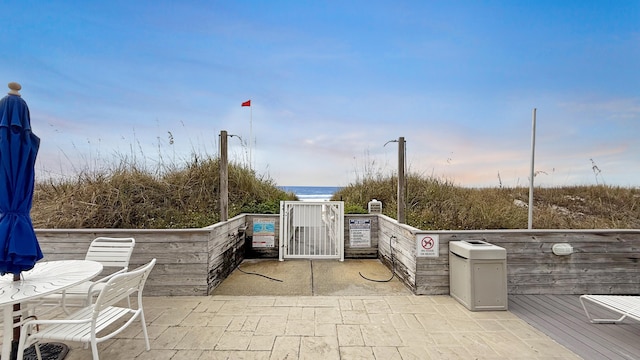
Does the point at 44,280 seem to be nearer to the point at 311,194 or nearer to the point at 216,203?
the point at 216,203

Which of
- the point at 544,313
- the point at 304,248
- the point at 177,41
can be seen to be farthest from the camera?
the point at 177,41

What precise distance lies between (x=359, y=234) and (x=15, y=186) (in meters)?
4.35

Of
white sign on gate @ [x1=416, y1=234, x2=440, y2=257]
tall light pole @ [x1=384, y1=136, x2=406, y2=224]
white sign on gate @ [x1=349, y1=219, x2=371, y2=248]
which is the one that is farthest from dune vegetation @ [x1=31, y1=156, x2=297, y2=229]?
white sign on gate @ [x1=416, y1=234, x2=440, y2=257]

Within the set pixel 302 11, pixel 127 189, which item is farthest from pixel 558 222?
pixel 127 189

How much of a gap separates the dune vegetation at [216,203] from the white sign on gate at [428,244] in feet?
4.11

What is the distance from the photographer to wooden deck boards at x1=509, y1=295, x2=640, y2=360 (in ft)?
6.64

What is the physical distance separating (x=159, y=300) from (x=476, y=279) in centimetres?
364

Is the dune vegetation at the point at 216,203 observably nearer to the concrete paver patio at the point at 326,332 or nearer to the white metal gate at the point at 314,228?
the white metal gate at the point at 314,228

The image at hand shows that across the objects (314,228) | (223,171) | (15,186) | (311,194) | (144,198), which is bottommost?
(314,228)

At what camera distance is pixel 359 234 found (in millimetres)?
4852

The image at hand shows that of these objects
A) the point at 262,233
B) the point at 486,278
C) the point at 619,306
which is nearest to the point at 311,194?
the point at 262,233

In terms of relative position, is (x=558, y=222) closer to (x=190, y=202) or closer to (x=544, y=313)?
(x=544, y=313)

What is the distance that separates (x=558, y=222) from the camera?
5.11 metres

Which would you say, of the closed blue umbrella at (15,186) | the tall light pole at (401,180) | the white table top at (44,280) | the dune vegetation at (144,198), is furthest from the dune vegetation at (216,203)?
the closed blue umbrella at (15,186)
